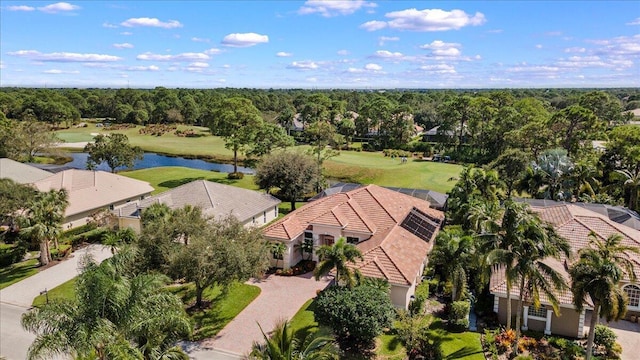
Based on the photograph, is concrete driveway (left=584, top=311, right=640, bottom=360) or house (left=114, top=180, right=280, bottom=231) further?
house (left=114, top=180, right=280, bottom=231)

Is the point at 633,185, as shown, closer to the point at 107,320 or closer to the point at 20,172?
the point at 107,320

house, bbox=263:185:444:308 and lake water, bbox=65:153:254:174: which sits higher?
house, bbox=263:185:444:308

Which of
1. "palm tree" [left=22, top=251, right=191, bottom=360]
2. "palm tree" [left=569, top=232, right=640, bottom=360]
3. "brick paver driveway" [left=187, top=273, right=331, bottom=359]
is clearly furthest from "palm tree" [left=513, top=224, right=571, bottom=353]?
"palm tree" [left=22, top=251, right=191, bottom=360]

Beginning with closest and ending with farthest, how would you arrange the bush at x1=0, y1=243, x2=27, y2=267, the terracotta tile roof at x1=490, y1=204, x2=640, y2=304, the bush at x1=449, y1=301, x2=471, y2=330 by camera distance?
1. the bush at x1=449, y1=301, x2=471, y2=330
2. the terracotta tile roof at x1=490, y1=204, x2=640, y2=304
3. the bush at x1=0, y1=243, x2=27, y2=267

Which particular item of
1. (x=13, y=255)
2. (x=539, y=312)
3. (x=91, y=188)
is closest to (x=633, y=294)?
(x=539, y=312)

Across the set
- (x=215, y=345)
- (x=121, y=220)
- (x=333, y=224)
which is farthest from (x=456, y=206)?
(x=121, y=220)

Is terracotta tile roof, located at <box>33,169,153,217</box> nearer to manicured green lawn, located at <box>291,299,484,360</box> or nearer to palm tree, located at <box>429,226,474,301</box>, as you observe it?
manicured green lawn, located at <box>291,299,484,360</box>

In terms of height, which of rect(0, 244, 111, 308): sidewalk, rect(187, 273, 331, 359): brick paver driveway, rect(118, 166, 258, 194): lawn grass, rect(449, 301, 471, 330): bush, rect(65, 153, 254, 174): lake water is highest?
rect(118, 166, 258, 194): lawn grass

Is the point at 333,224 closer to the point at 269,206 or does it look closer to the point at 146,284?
the point at 269,206
